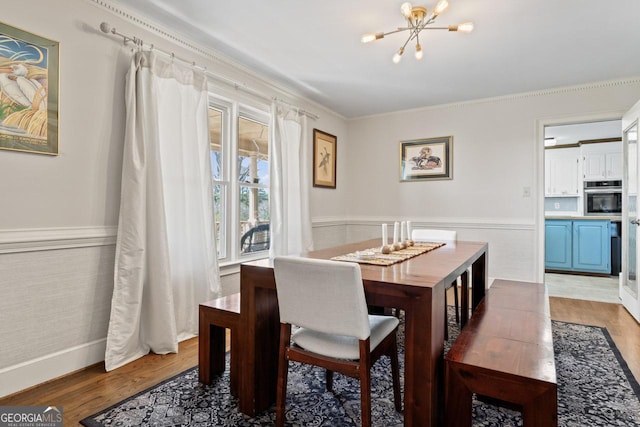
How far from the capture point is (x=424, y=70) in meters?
3.29

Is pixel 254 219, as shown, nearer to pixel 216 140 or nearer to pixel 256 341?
pixel 216 140

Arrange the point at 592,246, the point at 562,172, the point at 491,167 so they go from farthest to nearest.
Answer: the point at 562,172
the point at 592,246
the point at 491,167

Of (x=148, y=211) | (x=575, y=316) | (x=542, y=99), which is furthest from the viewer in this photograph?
(x=542, y=99)

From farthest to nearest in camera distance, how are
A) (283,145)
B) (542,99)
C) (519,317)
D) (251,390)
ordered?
1. (542,99)
2. (283,145)
3. (519,317)
4. (251,390)

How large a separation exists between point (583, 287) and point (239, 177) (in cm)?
450

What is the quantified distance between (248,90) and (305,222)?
1.52m

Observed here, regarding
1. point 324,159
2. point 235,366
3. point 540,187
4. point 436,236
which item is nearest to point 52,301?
point 235,366

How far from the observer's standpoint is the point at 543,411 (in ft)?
3.91

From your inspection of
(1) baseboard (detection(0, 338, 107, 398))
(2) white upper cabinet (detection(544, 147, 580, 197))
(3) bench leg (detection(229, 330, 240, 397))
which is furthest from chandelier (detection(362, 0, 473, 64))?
(2) white upper cabinet (detection(544, 147, 580, 197))

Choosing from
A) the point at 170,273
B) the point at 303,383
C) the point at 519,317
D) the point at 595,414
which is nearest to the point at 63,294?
the point at 170,273

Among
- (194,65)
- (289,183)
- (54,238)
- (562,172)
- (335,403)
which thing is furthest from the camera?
(562,172)

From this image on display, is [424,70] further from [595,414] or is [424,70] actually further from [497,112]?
[595,414]

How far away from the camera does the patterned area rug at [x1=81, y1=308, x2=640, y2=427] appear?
162cm

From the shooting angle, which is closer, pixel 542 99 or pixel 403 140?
pixel 542 99
